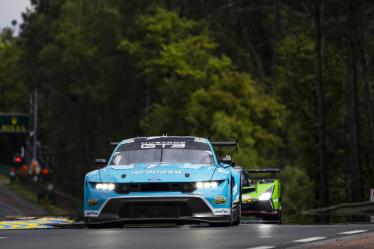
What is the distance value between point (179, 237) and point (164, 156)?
9.90ft

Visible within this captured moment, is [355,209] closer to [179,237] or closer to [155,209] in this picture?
[155,209]

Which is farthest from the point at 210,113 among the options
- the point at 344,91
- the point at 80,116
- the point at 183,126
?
the point at 80,116

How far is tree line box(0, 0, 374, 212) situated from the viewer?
62781 millimetres

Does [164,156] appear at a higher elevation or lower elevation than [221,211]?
higher

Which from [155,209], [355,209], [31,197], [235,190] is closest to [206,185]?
[155,209]

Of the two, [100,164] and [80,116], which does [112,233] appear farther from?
[80,116]

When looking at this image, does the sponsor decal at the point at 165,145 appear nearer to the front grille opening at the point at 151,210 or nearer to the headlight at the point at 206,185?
the headlight at the point at 206,185

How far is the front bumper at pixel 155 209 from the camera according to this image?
16969mm

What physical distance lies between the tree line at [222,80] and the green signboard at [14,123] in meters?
14.4

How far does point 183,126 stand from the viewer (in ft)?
243

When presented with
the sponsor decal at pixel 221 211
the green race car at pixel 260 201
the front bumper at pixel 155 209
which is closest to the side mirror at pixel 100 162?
the front bumper at pixel 155 209

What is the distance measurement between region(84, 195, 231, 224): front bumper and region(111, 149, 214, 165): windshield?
1372 mm

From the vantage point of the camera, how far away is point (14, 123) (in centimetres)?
12625

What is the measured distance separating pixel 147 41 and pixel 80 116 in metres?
22.0
